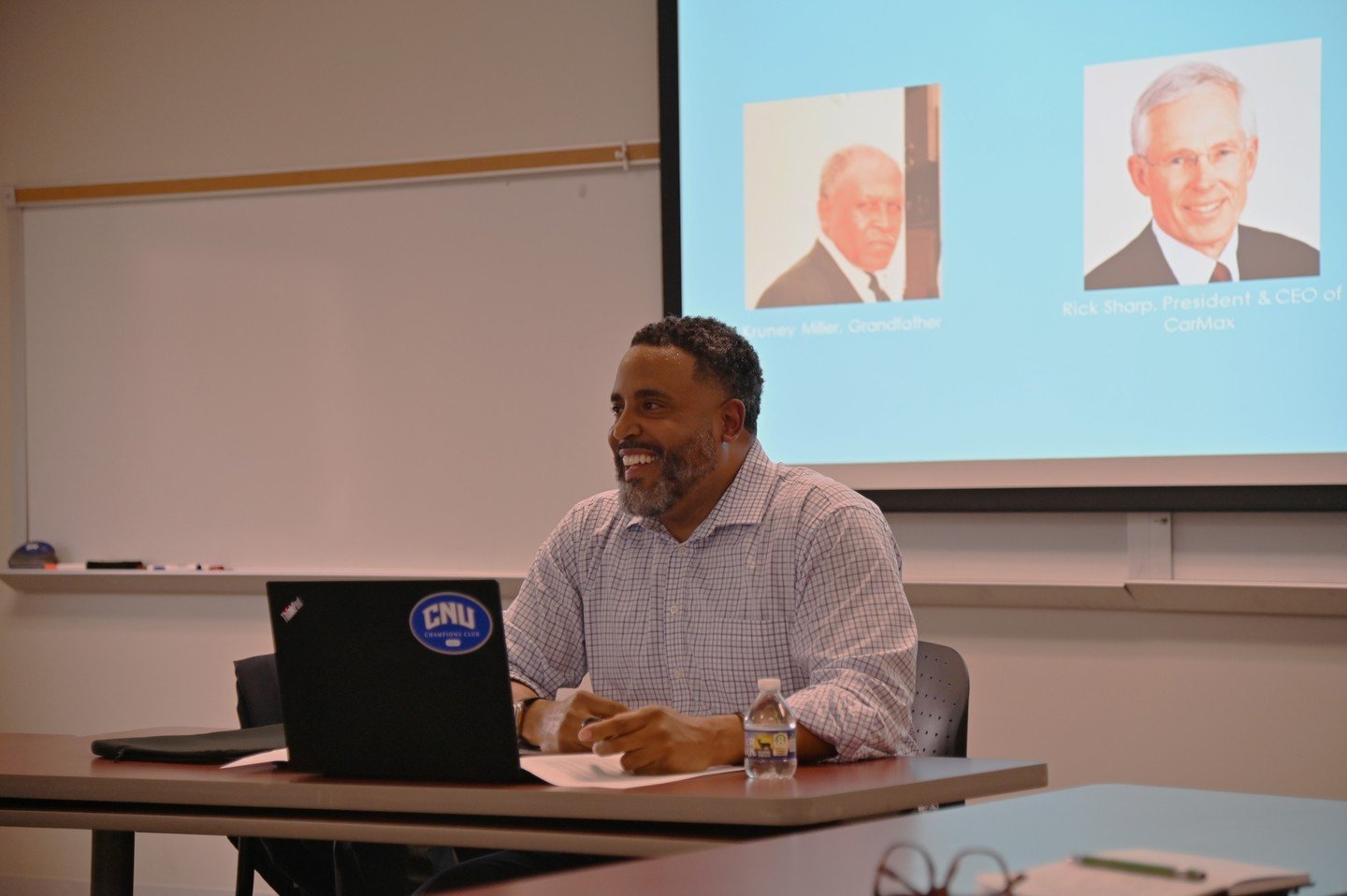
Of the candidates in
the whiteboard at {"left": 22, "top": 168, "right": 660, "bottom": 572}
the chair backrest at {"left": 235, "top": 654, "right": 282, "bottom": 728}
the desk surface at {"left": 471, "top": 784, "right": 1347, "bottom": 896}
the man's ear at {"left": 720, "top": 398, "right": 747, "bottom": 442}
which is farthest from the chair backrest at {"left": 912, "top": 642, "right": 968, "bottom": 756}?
the whiteboard at {"left": 22, "top": 168, "right": 660, "bottom": 572}

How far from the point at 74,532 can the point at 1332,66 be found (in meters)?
3.86

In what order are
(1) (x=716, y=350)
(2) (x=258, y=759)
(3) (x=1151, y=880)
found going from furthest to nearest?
(1) (x=716, y=350), (2) (x=258, y=759), (3) (x=1151, y=880)

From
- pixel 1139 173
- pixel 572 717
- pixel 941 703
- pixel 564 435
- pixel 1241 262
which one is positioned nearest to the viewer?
pixel 572 717

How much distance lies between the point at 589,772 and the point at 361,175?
9.24 ft

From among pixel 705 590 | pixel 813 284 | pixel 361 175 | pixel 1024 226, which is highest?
pixel 361 175

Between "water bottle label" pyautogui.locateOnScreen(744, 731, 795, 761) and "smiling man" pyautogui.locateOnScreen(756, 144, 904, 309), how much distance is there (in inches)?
80.2

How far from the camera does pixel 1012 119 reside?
140 inches

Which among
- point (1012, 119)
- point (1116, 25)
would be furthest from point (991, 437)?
point (1116, 25)

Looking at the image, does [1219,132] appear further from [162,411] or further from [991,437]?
[162,411]

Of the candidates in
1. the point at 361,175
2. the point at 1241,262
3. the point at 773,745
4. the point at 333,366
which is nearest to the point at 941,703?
the point at 773,745

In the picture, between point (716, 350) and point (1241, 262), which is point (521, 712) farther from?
point (1241, 262)

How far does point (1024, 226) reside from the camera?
3.55m

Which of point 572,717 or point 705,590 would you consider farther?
point 705,590

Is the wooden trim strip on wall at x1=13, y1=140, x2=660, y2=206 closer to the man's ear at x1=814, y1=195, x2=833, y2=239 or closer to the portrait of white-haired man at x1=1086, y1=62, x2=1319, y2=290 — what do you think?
the man's ear at x1=814, y1=195, x2=833, y2=239
